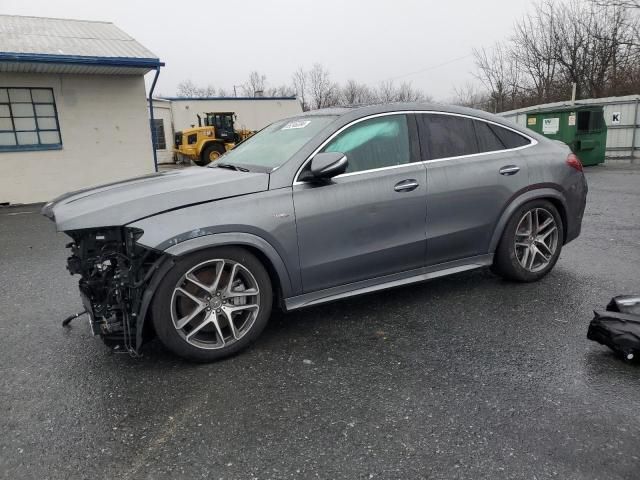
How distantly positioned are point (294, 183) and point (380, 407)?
157cm

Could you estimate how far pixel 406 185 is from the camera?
12.0ft

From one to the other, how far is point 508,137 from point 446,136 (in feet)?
2.22

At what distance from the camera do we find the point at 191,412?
102 inches

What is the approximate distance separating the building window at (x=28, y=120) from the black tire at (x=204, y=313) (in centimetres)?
1176

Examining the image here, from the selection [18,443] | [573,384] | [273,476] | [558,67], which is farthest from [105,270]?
[558,67]

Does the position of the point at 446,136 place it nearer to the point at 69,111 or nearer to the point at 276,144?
the point at 276,144

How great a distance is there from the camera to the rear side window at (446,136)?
388cm

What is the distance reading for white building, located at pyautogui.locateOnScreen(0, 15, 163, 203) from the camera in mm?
11828

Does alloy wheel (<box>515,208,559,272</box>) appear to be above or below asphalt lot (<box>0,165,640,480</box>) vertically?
above

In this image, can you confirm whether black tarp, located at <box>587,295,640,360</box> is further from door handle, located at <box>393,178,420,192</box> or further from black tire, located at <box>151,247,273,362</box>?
black tire, located at <box>151,247,273,362</box>

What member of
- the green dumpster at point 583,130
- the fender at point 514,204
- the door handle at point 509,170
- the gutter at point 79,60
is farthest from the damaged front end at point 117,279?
the green dumpster at point 583,130

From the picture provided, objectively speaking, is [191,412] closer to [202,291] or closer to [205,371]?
[205,371]

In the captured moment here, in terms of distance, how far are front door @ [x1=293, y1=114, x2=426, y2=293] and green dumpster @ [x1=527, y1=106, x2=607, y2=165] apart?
46.4 feet

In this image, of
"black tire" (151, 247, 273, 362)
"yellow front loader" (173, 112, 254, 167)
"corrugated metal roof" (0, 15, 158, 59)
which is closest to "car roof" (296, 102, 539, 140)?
"black tire" (151, 247, 273, 362)
